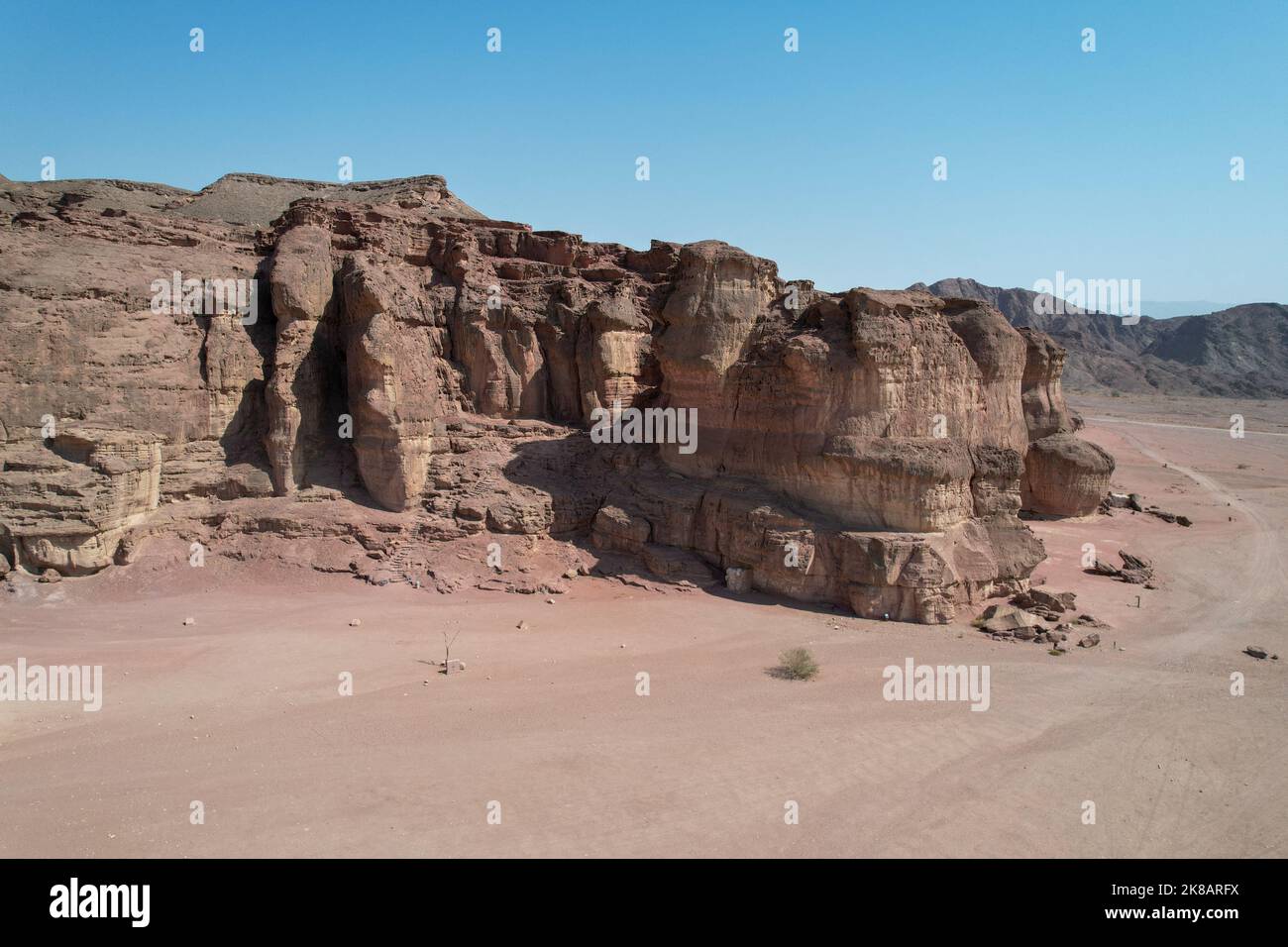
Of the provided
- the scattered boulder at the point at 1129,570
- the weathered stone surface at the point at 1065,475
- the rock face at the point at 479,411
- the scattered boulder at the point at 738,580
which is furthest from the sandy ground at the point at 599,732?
the weathered stone surface at the point at 1065,475

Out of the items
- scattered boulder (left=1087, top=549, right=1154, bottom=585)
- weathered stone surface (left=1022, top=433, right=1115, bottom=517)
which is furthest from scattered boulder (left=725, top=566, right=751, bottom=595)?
weathered stone surface (left=1022, top=433, right=1115, bottom=517)

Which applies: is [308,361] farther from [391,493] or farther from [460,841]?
[460,841]

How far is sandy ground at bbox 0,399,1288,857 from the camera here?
8.04m

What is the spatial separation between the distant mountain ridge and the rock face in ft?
233

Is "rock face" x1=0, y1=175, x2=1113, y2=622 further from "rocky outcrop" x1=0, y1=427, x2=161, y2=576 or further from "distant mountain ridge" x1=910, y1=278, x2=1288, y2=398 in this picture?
"distant mountain ridge" x1=910, y1=278, x2=1288, y2=398

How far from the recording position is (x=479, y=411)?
65.1ft

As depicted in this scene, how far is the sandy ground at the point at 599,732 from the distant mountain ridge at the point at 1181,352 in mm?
75116

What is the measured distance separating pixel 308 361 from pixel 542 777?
487 inches

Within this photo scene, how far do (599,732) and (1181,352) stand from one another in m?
111

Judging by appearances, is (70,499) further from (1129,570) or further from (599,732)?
(1129,570)

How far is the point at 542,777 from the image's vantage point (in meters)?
8.97

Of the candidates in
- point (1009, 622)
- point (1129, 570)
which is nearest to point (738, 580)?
point (1009, 622)

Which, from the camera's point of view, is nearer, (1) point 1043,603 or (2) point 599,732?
(2) point 599,732

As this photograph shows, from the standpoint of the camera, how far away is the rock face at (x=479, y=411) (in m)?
15.1
